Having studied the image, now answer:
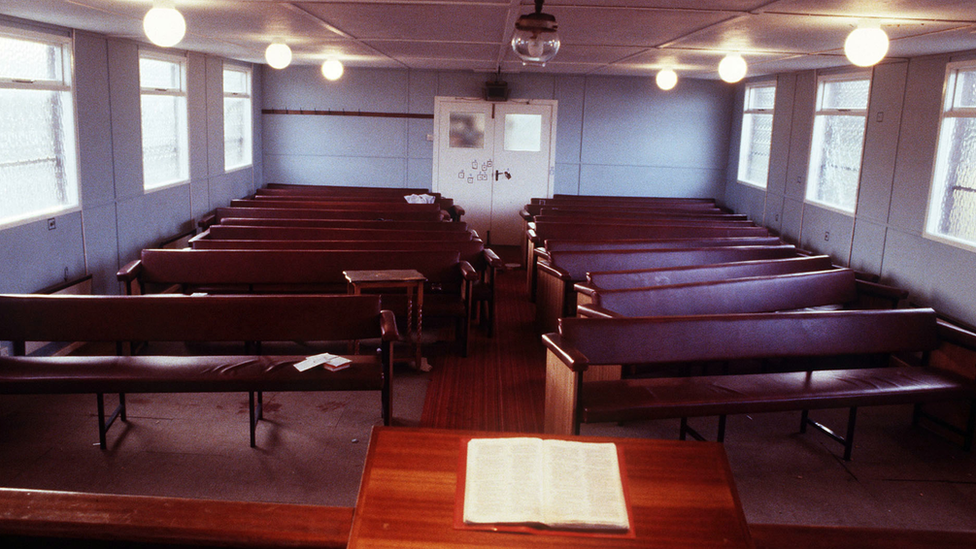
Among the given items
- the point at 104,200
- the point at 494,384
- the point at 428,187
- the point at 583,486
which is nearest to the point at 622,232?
the point at 494,384

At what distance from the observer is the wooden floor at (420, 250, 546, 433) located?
4.66 metres

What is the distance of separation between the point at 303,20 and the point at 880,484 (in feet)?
15.3

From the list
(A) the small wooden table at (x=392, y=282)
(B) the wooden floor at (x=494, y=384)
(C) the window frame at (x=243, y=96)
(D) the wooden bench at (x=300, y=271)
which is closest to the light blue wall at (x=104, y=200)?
(D) the wooden bench at (x=300, y=271)

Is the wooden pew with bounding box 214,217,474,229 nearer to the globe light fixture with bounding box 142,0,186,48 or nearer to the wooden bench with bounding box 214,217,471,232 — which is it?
the wooden bench with bounding box 214,217,471,232

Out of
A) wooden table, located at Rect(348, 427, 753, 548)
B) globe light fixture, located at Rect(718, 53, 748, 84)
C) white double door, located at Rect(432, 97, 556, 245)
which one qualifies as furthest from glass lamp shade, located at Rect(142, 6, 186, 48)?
white double door, located at Rect(432, 97, 556, 245)

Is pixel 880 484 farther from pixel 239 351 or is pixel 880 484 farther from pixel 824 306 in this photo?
pixel 239 351

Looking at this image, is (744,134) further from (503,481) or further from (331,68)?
(503,481)

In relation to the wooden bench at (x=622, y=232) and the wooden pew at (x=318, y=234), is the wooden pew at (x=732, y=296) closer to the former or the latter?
the wooden bench at (x=622, y=232)

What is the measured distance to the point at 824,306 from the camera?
5.72 meters

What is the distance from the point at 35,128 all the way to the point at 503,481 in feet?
18.1

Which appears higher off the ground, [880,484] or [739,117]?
[739,117]

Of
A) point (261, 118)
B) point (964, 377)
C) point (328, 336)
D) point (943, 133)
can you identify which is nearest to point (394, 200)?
point (261, 118)

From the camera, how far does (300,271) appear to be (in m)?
5.81

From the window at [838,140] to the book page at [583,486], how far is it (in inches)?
257
